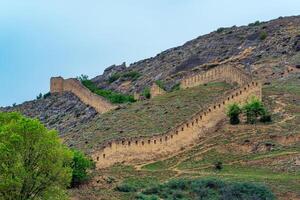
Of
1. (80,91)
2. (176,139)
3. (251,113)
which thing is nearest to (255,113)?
(251,113)

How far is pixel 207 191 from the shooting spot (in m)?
50.0

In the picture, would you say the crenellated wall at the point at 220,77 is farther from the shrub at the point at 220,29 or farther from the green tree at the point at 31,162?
the shrub at the point at 220,29

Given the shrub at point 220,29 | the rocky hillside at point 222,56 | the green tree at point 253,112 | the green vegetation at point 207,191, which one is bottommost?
the green vegetation at point 207,191

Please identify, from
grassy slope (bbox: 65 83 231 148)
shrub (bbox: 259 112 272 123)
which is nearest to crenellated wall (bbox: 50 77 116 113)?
grassy slope (bbox: 65 83 231 148)

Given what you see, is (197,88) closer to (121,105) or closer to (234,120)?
(121,105)

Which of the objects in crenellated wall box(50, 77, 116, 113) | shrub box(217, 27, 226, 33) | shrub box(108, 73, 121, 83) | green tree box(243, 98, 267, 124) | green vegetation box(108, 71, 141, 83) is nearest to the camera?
green tree box(243, 98, 267, 124)

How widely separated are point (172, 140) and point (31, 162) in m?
20.1

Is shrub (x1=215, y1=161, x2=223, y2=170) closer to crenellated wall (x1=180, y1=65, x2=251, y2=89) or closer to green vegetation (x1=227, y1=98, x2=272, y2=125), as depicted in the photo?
green vegetation (x1=227, y1=98, x2=272, y2=125)

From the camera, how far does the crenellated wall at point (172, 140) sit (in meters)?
56.7

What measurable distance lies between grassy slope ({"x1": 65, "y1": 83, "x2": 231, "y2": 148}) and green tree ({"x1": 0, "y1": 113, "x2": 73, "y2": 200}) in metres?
19.0

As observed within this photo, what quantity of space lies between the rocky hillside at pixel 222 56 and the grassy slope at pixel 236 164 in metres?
20.5

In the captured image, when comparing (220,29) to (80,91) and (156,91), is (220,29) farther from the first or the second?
(156,91)

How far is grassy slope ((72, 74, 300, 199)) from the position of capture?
51188 millimetres

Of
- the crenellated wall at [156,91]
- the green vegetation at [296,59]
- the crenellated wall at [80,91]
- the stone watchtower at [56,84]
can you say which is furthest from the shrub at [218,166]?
the stone watchtower at [56,84]
